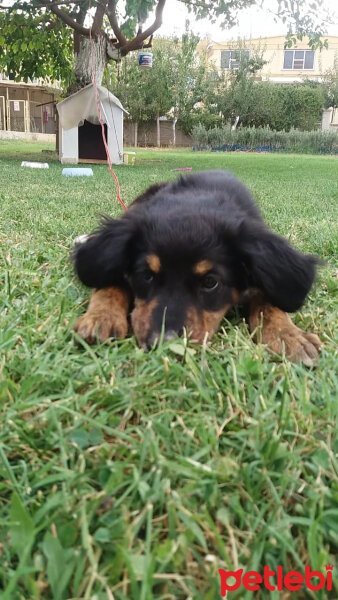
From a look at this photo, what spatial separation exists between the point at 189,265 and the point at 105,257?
432 millimetres

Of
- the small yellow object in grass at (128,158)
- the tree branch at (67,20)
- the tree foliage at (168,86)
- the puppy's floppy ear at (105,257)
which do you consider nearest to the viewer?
the puppy's floppy ear at (105,257)

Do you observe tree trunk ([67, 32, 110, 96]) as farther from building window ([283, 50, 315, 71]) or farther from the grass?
building window ([283, 50, 315, 71])

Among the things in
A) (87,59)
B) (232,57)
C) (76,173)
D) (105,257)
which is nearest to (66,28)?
(87,59)

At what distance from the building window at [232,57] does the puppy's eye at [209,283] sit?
127ft

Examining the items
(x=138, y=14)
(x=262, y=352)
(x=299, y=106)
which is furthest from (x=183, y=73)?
(x=262, y=352)

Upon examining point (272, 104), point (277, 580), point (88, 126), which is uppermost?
point (272, 104)

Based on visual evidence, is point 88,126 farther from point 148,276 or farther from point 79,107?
point 148,276

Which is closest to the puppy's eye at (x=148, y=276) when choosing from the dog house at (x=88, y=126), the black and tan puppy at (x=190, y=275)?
the black and tan puppy at (x=190, y=275)

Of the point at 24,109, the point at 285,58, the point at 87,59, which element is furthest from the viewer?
the point at 285,58

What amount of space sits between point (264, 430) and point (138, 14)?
1138 centimetres

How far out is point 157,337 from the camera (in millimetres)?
1734

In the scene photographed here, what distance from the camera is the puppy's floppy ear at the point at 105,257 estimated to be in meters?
2.20

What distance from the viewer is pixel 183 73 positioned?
116 feet

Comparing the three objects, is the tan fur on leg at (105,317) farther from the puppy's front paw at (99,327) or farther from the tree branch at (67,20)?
the tree branch at (67,20)
